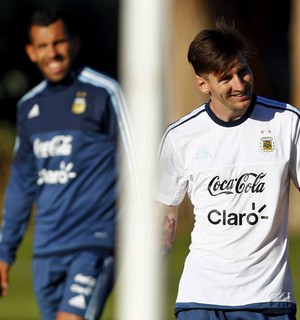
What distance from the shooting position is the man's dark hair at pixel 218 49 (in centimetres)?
542

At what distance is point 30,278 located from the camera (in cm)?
1669

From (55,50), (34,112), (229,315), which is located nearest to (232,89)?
(229,315)

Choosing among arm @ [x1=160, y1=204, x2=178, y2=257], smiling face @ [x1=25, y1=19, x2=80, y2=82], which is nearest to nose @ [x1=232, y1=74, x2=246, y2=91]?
arm @ [x1=160, y1=204, x2=178, y2=257]

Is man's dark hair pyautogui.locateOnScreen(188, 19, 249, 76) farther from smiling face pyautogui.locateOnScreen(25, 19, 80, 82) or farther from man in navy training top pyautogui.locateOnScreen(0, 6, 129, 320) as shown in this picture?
smiling face pyautogui.locateOnScreen(25, 19, 80, 82)

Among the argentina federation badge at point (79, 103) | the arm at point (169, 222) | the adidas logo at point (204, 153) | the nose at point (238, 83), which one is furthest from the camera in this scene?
the argentina federation badge at point (79, 103)

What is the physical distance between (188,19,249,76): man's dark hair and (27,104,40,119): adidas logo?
253 centimetres

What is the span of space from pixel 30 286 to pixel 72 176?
8.49 m

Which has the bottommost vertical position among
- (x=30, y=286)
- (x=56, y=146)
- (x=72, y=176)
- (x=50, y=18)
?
(x=30, y=286)

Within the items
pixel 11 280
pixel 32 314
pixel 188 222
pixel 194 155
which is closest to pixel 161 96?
pixel 194 155

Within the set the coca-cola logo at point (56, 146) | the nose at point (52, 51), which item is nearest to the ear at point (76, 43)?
the nose at point (52, 51)

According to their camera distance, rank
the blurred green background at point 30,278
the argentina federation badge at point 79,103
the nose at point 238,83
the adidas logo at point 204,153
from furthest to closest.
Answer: the blurred green background at point 30,278
the argentina federation badge at point 79,103
the adidas logo at point 204,153
the nose at point 238,83

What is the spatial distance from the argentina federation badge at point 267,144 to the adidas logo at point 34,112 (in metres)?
2.66

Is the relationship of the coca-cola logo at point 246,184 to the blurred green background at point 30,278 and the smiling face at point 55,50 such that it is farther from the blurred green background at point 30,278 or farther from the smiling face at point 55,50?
the blurred green background at point 30,278

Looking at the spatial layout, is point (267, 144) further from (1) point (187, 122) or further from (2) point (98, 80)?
(2) point (98, 80)
